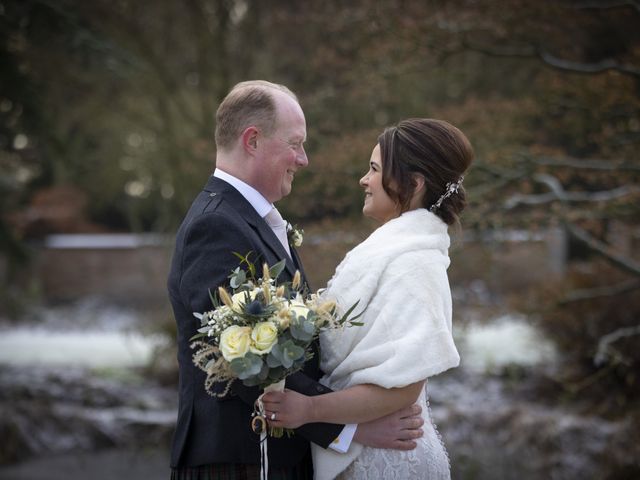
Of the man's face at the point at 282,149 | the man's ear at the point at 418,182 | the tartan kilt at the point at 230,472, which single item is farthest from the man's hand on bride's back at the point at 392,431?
the man's face at the point at 282,149

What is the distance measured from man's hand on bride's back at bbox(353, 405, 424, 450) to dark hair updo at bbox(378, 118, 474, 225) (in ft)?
2.25

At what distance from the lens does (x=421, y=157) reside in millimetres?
2527

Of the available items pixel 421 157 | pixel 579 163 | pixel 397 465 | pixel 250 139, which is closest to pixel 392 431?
pixel 397 465

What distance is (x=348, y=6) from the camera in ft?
26.5

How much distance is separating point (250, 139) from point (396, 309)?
2.37ft

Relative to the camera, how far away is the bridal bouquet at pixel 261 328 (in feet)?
6.94

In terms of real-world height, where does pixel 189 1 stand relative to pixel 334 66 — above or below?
above

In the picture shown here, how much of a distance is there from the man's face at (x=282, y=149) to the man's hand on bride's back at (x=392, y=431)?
819mm

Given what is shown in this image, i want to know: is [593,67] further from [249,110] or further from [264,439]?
[264,439]

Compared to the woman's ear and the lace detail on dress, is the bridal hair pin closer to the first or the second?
the woman's ear

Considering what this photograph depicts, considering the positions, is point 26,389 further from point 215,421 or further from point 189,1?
point 215,421

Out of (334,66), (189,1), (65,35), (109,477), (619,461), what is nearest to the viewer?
(65,35)

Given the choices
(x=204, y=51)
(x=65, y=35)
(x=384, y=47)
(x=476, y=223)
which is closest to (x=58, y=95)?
(x=204, y=51)

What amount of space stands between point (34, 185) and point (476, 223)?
50.1ft
